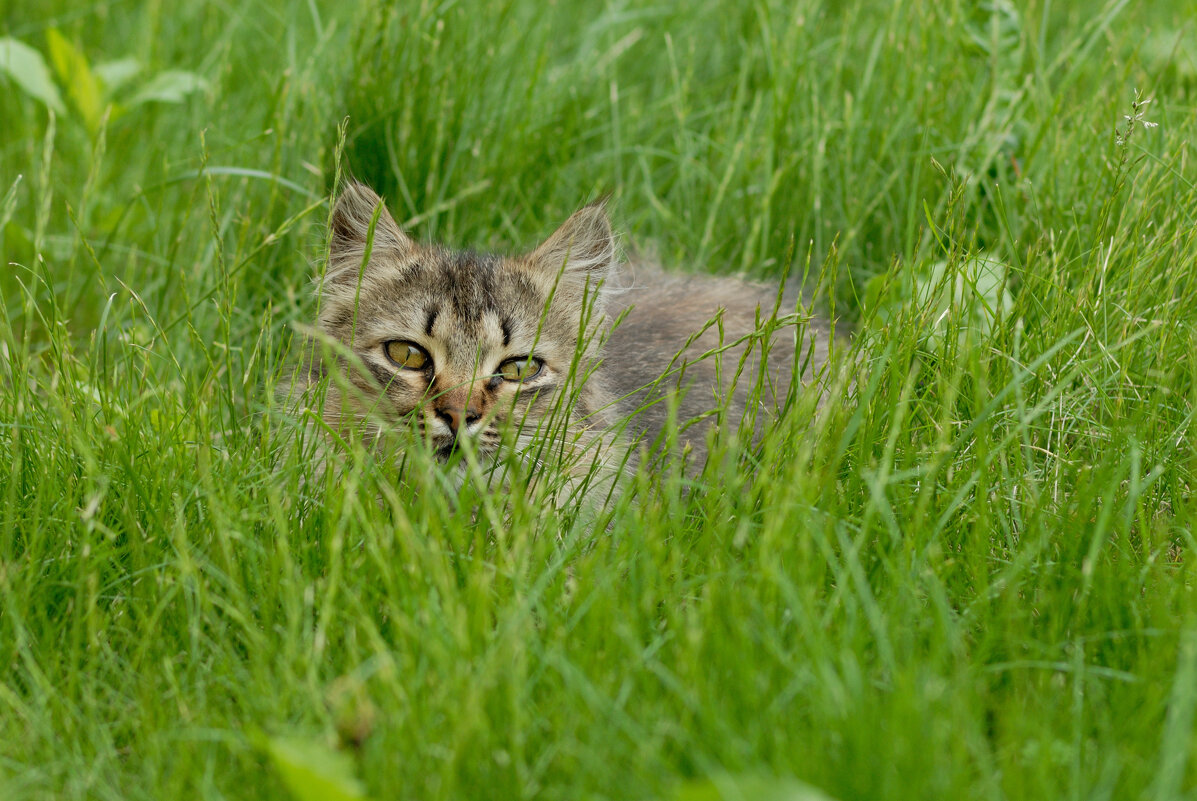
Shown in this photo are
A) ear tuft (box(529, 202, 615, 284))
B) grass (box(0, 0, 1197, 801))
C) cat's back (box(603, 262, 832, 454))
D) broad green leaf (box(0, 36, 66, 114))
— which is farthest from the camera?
broad green leaf (box(0, 36, 66, 114))

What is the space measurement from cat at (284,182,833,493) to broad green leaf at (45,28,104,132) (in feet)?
5.88

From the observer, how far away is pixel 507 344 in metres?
3.81

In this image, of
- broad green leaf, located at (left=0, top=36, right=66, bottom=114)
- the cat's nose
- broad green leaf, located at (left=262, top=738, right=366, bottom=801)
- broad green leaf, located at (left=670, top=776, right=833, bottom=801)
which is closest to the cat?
the cat's nose

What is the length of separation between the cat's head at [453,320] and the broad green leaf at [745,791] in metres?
1.62

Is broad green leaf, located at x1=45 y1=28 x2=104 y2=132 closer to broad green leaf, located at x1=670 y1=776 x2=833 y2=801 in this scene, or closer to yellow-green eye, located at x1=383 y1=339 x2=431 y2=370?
yellow-green eye, located at x1=383 y1=339 x2=431 y2=370

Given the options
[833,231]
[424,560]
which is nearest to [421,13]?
[833,231]

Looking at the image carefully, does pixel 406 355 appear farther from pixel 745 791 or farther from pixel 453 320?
pixel 745 791

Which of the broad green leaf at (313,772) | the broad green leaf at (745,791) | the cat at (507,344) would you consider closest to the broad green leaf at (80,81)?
the cat at (507,344)

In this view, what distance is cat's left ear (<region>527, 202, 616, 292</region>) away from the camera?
4141mm

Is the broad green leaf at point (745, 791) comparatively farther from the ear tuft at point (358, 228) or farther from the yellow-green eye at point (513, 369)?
the ear tuft at point (358, 228)

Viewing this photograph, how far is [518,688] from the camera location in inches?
84.1

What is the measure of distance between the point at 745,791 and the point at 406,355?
230 cm

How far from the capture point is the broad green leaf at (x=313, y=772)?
1873 mm

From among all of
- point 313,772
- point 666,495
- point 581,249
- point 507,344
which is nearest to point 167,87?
point 581,249
